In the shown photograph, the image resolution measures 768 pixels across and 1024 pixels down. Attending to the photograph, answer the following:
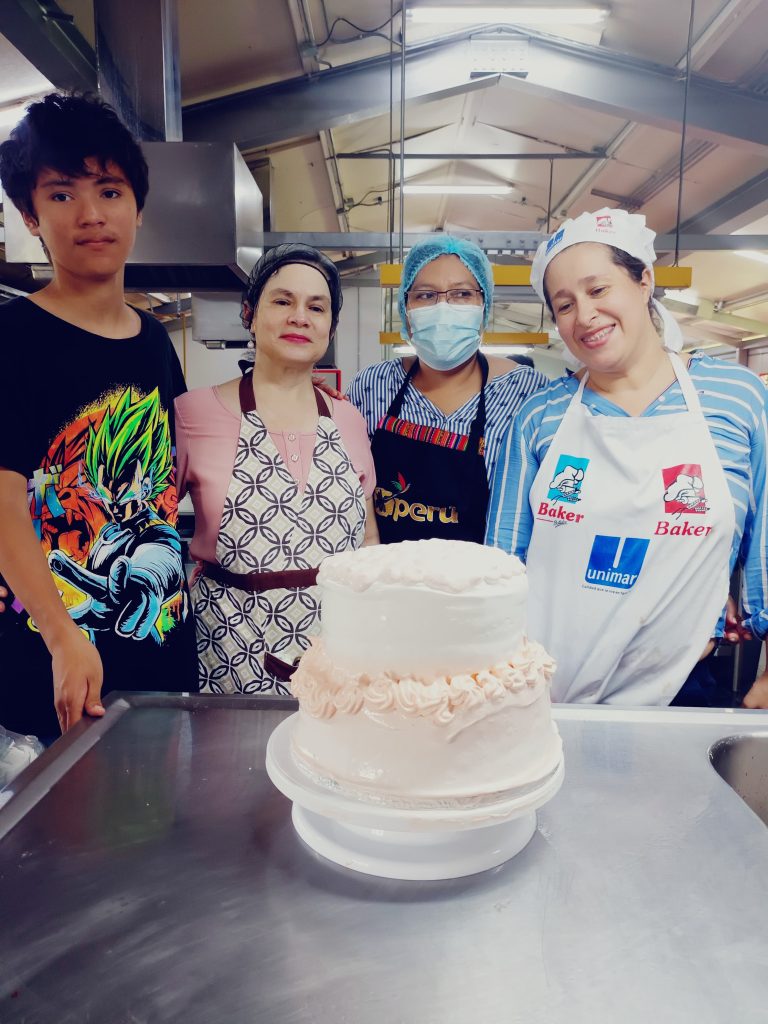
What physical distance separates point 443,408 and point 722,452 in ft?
2.60

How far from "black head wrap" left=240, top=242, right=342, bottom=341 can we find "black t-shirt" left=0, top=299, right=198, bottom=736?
30 cm

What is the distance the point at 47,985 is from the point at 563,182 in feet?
23.7

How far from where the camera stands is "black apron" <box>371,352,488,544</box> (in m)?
1.94

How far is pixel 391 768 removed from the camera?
2.90 feet

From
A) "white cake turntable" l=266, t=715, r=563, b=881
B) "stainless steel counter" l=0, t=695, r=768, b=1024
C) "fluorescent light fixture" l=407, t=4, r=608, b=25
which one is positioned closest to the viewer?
"stainless steel counter" l=0, t=695, r=768, b=1024

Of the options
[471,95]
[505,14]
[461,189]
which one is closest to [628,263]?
[505,14]

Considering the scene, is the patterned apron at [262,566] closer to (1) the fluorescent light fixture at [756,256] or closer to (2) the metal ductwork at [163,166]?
(2) the metal ductwork at [163,166]

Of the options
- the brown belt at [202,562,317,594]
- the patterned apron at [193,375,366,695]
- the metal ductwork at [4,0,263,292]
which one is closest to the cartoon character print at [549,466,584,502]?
the patterned apron at [193,375,366,695]

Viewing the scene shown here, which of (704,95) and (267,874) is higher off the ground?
(704,95)

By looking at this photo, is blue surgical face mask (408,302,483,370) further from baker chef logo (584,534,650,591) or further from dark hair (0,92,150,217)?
dark hair (0,92,150,217)

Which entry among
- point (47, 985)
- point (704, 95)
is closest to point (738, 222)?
point (704, 95)

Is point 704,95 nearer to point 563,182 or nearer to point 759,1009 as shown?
point 563,182

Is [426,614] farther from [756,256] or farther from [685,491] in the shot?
[756,256]

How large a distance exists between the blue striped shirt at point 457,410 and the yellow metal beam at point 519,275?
48 centimetres
